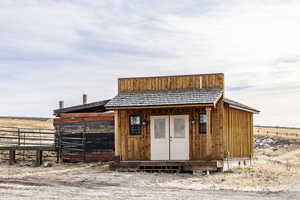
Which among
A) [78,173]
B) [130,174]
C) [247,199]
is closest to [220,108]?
[130,174]

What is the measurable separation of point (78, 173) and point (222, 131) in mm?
6218

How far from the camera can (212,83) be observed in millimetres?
23156

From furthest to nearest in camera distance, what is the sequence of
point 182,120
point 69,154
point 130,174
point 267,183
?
point 69,154 → point 182,120 → point 130,174 → point 267,183

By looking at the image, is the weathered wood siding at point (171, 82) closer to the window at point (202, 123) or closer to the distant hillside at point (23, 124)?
the window at point (202, 123)

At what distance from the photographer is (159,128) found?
23125mm

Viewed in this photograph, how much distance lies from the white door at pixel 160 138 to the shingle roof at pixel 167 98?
3.13 ft

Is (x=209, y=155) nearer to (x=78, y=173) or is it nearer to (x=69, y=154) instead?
(x=78, y=173)

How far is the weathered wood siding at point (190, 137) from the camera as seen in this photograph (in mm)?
22344

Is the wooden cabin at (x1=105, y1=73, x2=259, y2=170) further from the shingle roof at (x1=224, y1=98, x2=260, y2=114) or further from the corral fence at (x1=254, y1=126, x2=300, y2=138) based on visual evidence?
the corral fence at (x1=254, y1=126, x2=300, y2=138)

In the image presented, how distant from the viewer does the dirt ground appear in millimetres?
15125

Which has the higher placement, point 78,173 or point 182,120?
point 182,120

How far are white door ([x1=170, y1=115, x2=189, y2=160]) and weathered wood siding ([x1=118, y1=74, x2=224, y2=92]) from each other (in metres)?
1.52

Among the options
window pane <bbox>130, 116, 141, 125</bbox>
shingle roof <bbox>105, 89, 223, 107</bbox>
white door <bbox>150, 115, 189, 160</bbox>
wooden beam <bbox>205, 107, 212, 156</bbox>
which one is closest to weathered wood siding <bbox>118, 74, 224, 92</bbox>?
shingle roof <bbox>105, 89, 223, 107</bbox>

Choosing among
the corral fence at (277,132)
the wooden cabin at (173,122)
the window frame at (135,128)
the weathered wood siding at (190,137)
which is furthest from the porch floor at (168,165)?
the corral fence at (277,132)
